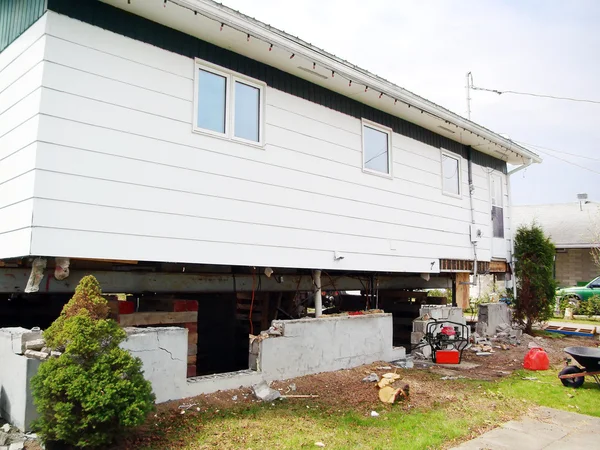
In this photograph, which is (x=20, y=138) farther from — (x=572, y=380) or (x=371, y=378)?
(x=572, y=380)

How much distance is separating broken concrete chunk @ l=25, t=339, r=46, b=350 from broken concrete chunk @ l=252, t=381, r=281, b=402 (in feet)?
8.50

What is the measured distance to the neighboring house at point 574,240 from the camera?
80.2 ft

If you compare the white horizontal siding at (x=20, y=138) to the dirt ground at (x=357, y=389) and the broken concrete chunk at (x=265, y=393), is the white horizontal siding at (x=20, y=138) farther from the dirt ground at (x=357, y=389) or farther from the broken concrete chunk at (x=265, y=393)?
the broken concrete chunk at (x=265, y=393)

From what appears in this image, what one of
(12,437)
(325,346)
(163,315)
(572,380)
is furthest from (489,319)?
(12,437)

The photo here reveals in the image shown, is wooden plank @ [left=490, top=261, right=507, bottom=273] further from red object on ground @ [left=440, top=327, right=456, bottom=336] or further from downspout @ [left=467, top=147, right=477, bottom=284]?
red object on ground @ [left=440, top=327, right=456, bottom=336]

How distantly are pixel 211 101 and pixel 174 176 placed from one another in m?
1.33

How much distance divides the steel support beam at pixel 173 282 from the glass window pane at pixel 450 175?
297cm

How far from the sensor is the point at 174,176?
6273mm

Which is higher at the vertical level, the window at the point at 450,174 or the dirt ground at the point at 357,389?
the window at the point at 450,174

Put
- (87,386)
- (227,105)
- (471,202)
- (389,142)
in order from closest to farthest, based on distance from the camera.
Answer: (87,386)
(227,105)
(389,142)
(471,202)

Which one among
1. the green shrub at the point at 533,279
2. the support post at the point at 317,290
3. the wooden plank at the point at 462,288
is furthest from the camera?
the green shrub at the point at 533,279

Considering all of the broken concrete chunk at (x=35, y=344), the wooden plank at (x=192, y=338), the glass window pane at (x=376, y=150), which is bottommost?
the wooden plank at (x=192, y=338)

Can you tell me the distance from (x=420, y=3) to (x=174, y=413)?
863cm

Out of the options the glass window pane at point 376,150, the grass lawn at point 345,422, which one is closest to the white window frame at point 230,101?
the glass window pane at point 376,150
